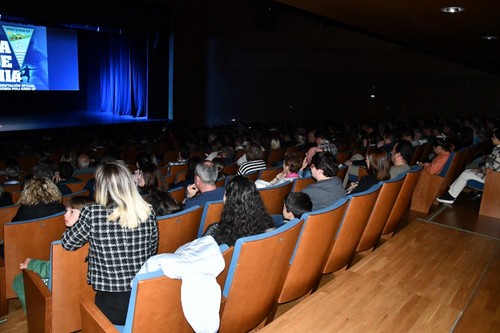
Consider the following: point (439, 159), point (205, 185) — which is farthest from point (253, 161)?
point (439, 159)

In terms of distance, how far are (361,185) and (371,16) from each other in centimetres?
182

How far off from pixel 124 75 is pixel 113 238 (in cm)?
1557

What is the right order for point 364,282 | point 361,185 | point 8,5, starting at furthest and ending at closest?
point 8,5
point 361,185
point 364,282

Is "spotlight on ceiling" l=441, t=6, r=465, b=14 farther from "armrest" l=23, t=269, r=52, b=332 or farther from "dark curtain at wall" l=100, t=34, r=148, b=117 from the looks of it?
"dark curtain at wall" l=100, t=34, r=148, b=117

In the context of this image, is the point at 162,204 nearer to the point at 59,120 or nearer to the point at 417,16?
the point at 417,16

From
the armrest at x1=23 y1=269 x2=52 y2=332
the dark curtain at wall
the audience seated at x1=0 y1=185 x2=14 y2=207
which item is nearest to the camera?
the armrest at x1=23 y1=269 x2=52 y2=332

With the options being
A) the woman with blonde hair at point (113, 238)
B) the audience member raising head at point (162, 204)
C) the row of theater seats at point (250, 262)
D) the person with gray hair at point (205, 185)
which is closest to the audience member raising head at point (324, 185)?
the row of theater seats at point (250, 262)

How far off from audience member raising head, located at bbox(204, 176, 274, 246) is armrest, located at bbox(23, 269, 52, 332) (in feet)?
3.23

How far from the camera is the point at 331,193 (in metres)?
3.38

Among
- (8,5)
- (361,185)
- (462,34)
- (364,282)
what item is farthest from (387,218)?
(8,5)

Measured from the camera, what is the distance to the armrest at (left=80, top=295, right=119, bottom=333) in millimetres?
1867

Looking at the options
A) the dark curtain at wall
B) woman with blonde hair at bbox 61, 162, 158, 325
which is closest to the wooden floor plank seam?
woman with blonde hair at bbox 61, 162, 158, 325

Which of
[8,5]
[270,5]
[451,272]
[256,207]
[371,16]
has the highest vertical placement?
[270,5]

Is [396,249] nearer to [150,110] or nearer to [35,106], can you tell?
[150,110]
